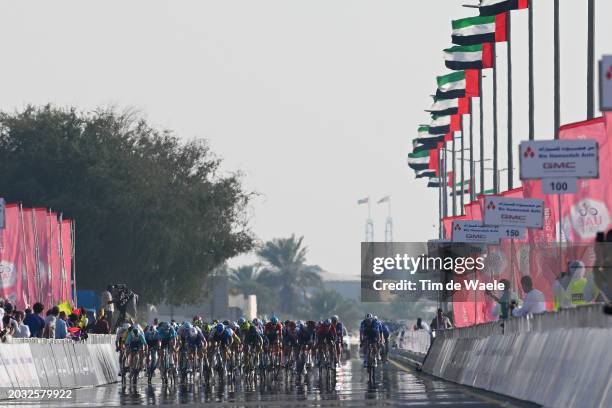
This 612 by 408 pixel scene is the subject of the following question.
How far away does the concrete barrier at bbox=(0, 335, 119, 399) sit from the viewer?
28703mm

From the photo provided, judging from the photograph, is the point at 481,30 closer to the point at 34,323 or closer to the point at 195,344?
the point at 195,344

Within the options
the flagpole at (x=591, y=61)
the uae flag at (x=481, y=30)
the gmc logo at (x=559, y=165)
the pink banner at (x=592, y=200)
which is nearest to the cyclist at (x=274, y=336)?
the uae flag at (x=481, y=30)

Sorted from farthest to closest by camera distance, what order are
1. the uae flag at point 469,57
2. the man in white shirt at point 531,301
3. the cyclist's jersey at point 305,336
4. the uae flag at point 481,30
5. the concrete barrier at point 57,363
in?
the uae flag at point 469,57 < the uae flag at point 481,30 < the cyclist's jersey at point 305,336 < the concrete barrier at point 57,363 < the man in white shirt at point 531,301

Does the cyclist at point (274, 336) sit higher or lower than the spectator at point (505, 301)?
lower

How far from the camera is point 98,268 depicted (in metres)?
84.2

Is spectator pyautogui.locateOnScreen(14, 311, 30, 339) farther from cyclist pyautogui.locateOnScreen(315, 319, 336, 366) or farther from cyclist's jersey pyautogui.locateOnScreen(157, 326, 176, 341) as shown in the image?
cyclist pyautogui.locateOnScreen(315, 319, 336, 366)

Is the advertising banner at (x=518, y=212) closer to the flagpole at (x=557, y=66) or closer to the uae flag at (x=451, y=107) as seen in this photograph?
the flagpole at (x=557, y=66)

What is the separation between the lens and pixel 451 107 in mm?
65625

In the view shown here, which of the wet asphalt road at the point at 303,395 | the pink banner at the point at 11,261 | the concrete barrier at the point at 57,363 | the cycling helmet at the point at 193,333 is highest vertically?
the pink banner at the point at 11,261

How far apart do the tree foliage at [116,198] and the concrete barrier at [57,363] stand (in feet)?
128

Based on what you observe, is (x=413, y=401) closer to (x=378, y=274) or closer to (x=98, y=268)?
(x=378, y=274)

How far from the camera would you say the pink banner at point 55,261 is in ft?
162

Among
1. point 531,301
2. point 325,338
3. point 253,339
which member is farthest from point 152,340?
point 531,301

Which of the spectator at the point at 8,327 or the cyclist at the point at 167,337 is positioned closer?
the spectator at the point at 8,327
